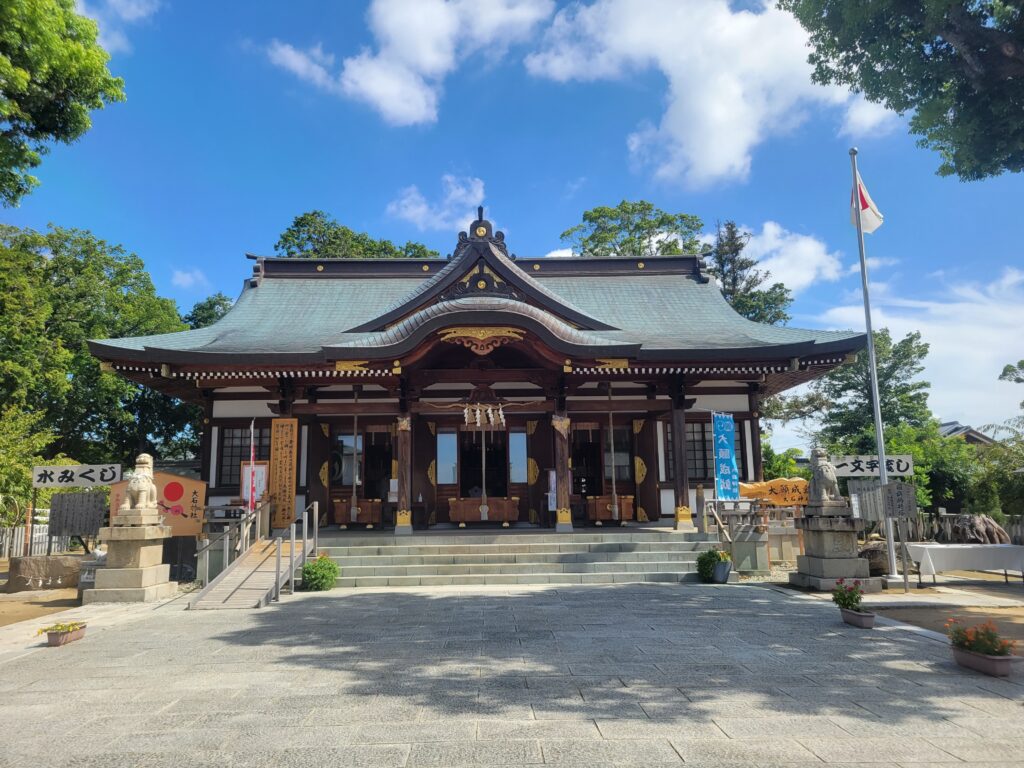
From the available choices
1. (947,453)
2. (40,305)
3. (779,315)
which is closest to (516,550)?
(947,453)

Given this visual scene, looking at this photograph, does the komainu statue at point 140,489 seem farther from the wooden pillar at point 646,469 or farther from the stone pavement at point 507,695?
the wooden pillar at point 646,469

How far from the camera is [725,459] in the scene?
46.9ft

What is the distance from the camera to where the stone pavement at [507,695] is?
3953 millimetres

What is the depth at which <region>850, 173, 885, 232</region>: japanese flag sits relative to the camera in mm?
13789

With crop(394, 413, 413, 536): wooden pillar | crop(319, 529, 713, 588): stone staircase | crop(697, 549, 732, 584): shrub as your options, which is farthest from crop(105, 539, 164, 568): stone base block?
crop(697, 549, 732, 584): shrub

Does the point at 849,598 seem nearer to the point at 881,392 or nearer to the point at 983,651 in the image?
the point at 983,651

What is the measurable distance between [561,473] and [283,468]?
6501 mm

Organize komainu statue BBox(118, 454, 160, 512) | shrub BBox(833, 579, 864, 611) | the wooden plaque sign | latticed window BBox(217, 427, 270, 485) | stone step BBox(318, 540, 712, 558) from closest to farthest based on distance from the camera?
shrub BBox(833, 579, 864, 611)
komainu statue BBox(118, 454, 160, 512)
stone step BBox(318, 540, 712, 558)
the wooden plaque sign
latticed window BBox(217, 427, 270, 485)

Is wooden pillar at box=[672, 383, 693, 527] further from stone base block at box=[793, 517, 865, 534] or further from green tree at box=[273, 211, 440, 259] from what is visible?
green tree at box=[273, 211, 440, 259]

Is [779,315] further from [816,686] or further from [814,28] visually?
[816,686]

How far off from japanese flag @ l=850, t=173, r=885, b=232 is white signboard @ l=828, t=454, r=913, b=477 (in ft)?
16.9

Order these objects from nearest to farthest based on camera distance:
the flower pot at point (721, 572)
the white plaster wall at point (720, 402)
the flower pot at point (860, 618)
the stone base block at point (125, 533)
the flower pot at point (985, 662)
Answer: the flower pot at point (985, 662), the flower pot at point (860, 618), the stone base block at point (125, 533), the flower pot at point (721, 572), the white plaster wall at point (720, 402)

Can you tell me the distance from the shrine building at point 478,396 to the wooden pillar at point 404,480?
36 millimetres

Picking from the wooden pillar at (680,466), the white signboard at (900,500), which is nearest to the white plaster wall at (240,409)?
the wooden pillar at (680,466)
